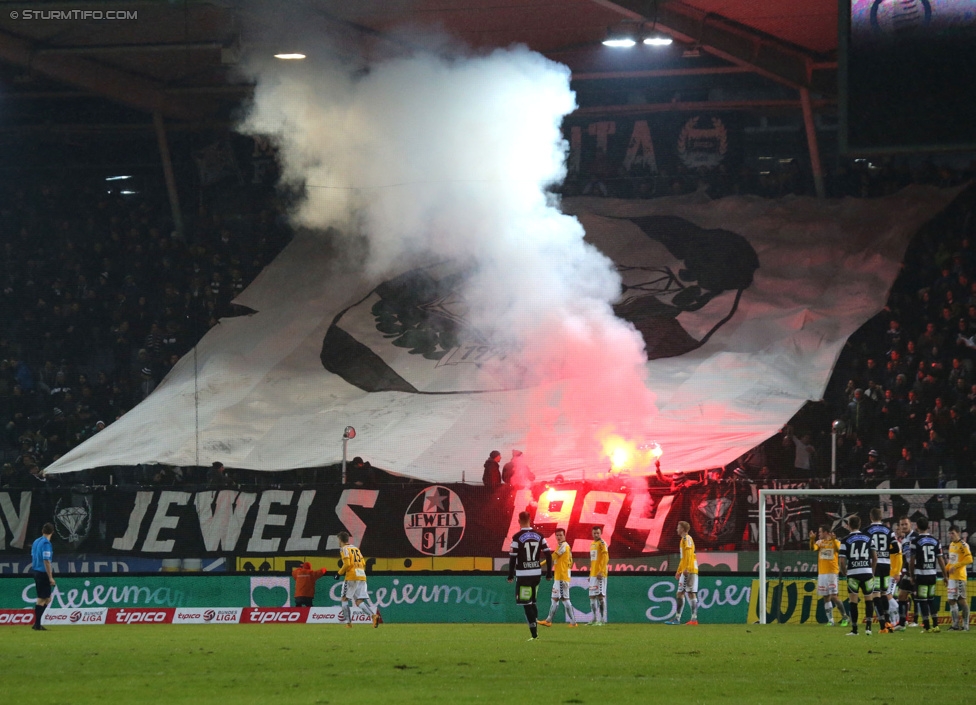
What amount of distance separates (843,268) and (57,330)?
65.5 ft

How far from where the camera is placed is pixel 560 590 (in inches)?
936

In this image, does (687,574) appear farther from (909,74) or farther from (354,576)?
(909,74)

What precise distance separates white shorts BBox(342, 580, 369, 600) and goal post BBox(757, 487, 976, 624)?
6.87 meters

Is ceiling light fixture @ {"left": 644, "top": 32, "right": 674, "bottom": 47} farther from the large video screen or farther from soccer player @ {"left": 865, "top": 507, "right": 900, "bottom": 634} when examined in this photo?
the large video screen

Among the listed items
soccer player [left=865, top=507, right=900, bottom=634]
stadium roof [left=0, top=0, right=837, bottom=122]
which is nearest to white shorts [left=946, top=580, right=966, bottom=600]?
soccer player [left=865, top=507, right=900, bottom=634]

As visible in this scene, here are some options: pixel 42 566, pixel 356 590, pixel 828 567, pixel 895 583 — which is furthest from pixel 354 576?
pixel 895 583

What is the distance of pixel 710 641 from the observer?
18641mm

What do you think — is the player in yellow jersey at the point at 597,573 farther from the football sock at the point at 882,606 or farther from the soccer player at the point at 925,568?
the soccer player at the point at 925,568

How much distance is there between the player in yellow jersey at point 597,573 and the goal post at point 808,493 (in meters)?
2.73

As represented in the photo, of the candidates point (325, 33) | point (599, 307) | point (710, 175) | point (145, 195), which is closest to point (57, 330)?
point (145, 195)

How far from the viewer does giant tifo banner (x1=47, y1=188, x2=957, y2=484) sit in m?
29.0

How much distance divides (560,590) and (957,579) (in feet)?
21.6

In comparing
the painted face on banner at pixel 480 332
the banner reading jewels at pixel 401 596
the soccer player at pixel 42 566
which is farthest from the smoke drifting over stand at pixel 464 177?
the soccer player at pixel 42 566

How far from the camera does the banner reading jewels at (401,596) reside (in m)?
24.3
